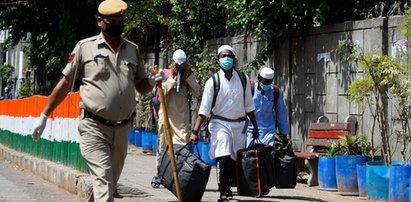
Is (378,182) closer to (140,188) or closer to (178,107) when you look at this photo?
(178,107)

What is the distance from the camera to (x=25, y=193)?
36.3ft

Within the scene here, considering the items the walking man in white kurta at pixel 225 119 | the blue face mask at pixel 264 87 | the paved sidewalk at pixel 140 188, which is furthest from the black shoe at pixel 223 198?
the blue face mask at pixel 264 87

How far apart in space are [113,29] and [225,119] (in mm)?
3090

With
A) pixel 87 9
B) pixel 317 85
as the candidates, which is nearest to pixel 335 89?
pixel 317 85

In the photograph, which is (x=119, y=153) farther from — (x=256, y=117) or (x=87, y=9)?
(x=87, y=9)

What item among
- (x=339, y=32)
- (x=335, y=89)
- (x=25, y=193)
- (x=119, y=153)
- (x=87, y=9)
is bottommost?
(x=25, y=193)

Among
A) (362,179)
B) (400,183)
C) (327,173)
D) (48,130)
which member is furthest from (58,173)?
(400,183)

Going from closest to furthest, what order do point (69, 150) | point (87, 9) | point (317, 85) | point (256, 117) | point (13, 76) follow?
point (256, 117) → point (69, 150) → point (317, 85) → point (87, 9) → point (13, 76)

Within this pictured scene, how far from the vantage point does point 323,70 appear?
12828 millimetres

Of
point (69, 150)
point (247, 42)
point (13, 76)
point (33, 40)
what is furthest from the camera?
point (13, 76)

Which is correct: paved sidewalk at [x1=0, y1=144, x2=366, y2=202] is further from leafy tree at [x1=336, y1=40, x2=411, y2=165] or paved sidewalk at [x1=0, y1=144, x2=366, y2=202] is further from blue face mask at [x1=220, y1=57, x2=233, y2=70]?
blue face mask at [x1=220, y1=57, x2=233, y2=70]

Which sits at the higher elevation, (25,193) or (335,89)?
(335,89)

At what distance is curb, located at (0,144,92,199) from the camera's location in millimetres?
10098

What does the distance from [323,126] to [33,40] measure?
1932 cm
